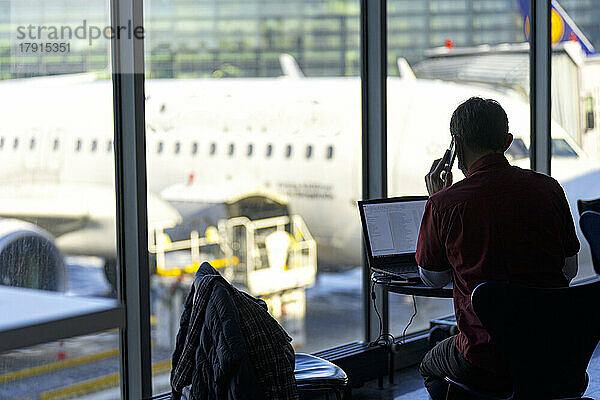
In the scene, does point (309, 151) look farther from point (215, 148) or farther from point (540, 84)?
point (540, 84)

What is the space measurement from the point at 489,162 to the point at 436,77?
8.73ft

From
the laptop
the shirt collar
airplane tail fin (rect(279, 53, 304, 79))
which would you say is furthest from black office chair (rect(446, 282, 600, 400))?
airplane tail fin (rect(279, 53, 304, 79))

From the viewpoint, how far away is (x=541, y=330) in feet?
7.14

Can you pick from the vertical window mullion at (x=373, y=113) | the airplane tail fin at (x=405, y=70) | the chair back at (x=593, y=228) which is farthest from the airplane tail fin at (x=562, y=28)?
the chair back at (x=593, y=228)

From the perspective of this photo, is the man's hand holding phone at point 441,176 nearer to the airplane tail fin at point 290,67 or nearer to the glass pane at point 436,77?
the airplane tail fin at point 290,67

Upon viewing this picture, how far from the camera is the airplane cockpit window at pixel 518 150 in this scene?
564cm

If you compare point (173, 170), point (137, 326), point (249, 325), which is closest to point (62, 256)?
point (137, 326)

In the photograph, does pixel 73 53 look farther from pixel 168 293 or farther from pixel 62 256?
pixel 168 293

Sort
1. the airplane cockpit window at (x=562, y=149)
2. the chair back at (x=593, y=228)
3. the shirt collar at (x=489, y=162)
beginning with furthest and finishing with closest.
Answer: the airplane cockpit window at (x=562, y=149) < the chair back at (x=593, y=228) < the shirt collar at (x=489, y=162)

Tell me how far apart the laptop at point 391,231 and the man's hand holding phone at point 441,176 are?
0.49 m

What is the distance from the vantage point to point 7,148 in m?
3.06

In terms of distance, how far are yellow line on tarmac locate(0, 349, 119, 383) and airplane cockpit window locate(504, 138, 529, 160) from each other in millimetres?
3311

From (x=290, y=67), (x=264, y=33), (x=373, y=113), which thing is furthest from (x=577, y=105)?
(x=264, y=33)

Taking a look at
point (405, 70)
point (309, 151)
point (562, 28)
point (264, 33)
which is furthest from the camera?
point (562, 28)
